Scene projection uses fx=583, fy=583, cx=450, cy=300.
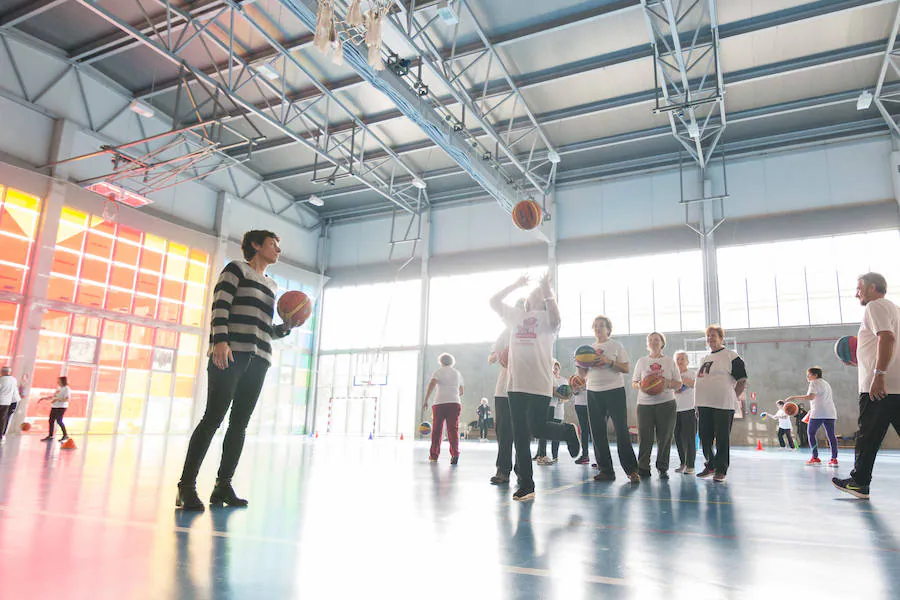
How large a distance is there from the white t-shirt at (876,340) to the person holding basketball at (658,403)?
182 cm

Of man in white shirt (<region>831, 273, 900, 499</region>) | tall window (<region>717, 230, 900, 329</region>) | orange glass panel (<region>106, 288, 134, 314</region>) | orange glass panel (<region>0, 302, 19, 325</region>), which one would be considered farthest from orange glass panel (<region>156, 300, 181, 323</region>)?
man in white shirt (<region>831, 273, 900, 499</region>)

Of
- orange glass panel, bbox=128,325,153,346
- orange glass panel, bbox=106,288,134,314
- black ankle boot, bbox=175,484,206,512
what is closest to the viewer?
black ankle boot, bbox=175,484,206,512

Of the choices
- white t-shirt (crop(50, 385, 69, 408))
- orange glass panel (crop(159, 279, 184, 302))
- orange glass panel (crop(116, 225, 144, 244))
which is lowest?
white t-shirt (crop(50, 385, 69, 408))

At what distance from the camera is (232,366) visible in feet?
11.3

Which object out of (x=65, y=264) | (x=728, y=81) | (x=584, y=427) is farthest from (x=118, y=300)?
(x=728, y=81)

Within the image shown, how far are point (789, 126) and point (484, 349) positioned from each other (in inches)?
487

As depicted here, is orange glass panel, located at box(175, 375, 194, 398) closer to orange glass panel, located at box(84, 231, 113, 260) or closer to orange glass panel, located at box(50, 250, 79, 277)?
orange glass panel, located at box(84, 231, 113, 260)

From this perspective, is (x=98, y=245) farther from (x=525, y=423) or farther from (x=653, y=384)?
(x=525, y=423)

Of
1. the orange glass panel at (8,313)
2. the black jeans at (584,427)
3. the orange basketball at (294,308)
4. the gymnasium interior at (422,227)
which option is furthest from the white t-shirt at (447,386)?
the orange glass panel at (8,313)

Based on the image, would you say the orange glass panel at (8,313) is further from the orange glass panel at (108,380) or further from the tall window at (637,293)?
the tall window at (637,293)

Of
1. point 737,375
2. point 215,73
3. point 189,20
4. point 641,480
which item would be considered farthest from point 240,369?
point 215,73

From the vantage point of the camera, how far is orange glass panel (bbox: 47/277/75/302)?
16.1 m

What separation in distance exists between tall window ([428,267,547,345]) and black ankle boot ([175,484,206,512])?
18921 mm

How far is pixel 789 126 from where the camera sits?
710 inches
